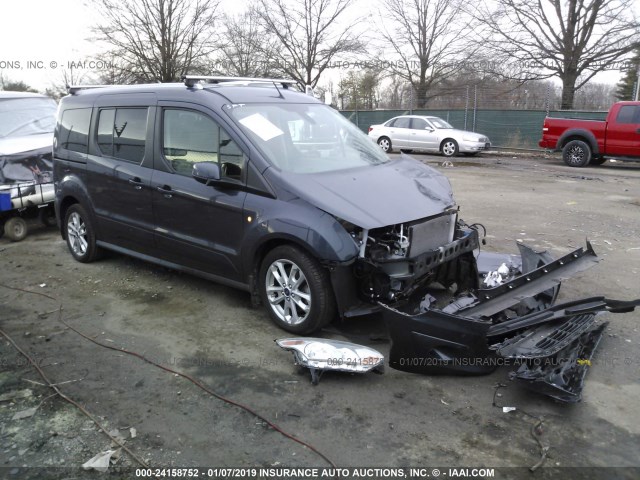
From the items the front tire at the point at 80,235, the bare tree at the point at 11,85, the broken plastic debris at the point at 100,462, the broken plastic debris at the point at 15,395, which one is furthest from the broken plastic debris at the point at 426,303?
the bare tree at the point at 11,85

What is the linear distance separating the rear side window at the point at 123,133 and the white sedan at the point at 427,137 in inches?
560

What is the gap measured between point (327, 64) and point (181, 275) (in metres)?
28.8

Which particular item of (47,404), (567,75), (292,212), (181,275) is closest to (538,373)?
(292,212)

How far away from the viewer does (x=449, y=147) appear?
1936cm

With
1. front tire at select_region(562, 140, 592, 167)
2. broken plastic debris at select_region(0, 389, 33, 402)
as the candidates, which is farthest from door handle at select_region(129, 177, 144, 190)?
front tire at select_region(562, 140, 592, 167)

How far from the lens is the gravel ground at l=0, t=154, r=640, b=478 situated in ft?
A: 9.48

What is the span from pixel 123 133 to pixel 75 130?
1.01m

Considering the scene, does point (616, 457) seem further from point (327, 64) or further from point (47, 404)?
point (327, 64)

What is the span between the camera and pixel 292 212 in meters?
4.07

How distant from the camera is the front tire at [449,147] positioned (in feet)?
63.1

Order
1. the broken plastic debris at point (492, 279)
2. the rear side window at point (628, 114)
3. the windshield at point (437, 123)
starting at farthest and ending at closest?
the windshield at point (437, 123)
the rear side window at point (628, 114)
the broken plastic debris at point (492, 279)

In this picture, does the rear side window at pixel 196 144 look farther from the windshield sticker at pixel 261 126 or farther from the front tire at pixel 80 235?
the front tire at pixel 80 235

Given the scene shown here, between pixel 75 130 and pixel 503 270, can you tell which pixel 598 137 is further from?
pixel 75 130

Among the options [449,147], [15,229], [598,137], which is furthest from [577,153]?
[15,229]
